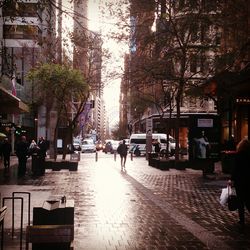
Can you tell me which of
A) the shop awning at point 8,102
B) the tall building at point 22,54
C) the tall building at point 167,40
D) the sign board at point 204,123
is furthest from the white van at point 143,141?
the sign board at point 204,123

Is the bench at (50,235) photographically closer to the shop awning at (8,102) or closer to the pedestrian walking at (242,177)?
the pedestrian walking at (242,177)

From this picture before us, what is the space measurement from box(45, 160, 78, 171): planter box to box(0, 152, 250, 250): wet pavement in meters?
7.25

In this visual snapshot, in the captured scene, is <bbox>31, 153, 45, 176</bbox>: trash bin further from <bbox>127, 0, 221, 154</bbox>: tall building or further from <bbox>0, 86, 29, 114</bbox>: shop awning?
<bbox>127, 0, 221, 154</bbox>: tall building

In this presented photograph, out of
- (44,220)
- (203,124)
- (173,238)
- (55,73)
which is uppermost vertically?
(55,73)

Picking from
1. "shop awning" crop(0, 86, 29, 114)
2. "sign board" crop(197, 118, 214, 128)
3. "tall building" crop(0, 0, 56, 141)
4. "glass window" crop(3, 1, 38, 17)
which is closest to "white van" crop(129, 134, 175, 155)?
"tall building" crop(0, 0, 56, 141)

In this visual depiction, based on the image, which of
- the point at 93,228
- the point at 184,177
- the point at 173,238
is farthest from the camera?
the point at 184,177

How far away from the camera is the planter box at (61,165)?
2844cm

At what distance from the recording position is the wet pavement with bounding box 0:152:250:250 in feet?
29.6

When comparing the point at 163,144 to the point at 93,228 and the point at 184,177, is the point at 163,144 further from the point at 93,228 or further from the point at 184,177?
the point at 93,228

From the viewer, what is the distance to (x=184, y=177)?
24.1 meters

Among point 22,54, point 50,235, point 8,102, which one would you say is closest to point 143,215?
point 50,235

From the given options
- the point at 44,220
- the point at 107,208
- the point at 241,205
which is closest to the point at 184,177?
the point at 107,208

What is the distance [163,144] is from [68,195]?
3860 cm

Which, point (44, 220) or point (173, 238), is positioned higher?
point (44, 220)
